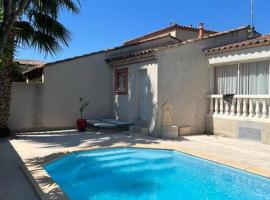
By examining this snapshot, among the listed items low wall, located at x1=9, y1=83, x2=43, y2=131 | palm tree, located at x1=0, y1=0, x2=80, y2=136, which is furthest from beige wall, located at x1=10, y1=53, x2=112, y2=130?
palm tree, located at x1=0, y1=0, x2=80, y2=136

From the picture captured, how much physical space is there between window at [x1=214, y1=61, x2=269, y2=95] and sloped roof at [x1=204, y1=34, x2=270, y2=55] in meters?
0.95

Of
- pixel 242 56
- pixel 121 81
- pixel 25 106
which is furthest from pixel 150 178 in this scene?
pixel 121 81

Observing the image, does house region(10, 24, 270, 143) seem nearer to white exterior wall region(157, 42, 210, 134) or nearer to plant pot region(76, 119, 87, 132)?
white exterior wall region(157, 42, 210, 134)

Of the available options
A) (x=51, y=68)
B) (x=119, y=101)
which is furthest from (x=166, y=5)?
(x=51, y=68)

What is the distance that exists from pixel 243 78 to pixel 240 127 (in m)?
2.49

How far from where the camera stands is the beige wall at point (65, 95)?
19.8 metres

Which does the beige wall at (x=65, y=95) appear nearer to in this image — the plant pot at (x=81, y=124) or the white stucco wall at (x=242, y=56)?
the plant pot at (x=81, y=124)

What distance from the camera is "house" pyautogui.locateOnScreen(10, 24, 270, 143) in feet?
55.4

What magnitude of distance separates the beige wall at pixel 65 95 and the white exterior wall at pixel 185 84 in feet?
17.9

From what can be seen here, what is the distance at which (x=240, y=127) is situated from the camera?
17.1 m

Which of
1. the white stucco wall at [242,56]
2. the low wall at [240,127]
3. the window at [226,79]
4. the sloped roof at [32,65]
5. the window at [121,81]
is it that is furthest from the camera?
the sloped roof at [32,65]

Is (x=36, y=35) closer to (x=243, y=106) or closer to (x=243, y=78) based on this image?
(x=243, y=78)

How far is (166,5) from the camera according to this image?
2180 cm

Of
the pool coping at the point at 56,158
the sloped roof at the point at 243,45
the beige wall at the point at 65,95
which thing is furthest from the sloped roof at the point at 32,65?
the sloped roof at the point at 243,45
